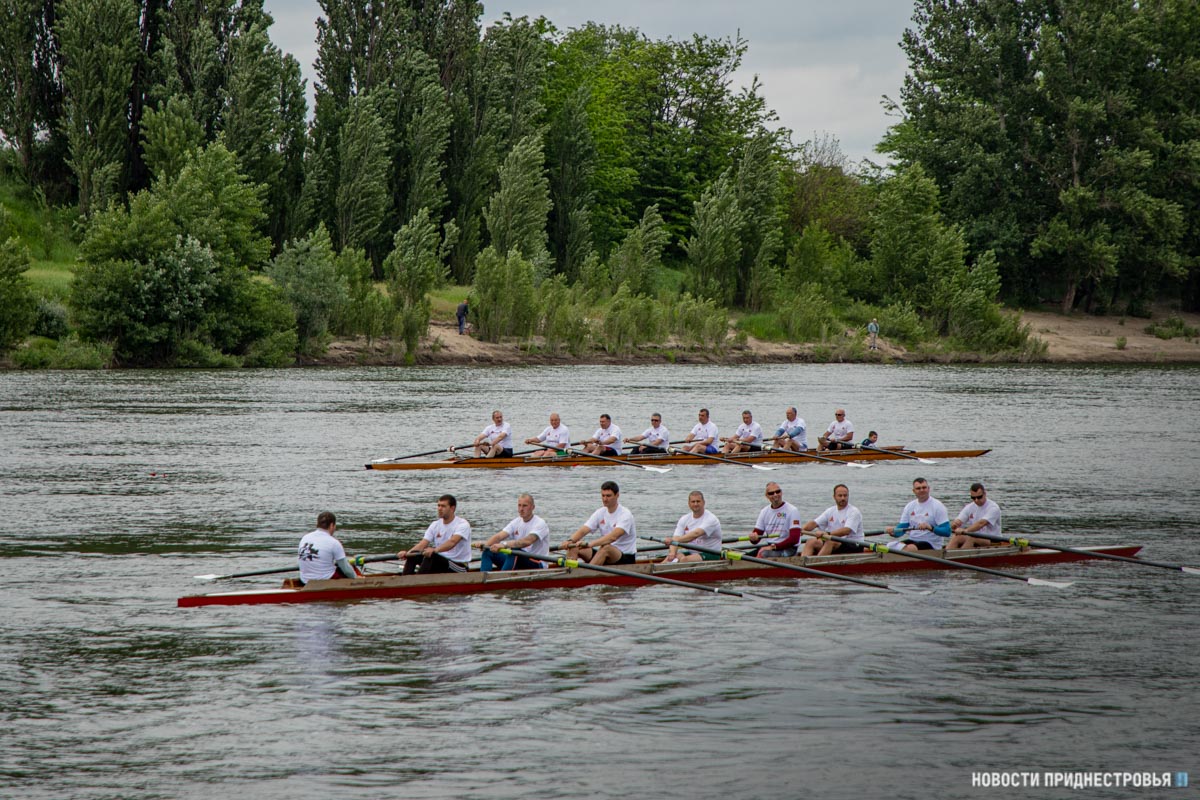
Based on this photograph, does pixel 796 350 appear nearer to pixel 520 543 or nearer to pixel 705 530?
pixel 705 530

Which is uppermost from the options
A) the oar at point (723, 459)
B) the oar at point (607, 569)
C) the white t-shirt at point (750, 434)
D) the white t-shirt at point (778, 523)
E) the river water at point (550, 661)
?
the white t-shirt at point (750, 434)

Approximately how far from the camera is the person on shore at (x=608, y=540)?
19.2 meters

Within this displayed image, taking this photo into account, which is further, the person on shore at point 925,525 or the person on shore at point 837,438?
the person on shore at point 837,438

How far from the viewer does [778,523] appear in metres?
20.6

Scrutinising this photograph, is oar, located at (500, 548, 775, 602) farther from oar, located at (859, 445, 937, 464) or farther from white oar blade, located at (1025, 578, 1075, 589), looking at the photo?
oar, located at (859, 445, 937, 464)

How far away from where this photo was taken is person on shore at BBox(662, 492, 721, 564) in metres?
19.9

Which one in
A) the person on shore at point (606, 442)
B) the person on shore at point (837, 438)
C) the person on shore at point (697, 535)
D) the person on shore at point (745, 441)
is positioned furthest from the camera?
the person on shore at point (837, 438)

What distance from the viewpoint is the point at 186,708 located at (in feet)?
45.0

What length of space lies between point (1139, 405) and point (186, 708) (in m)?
46.0

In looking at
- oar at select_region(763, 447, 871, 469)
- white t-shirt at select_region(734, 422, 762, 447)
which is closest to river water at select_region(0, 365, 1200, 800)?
oar at select_region(763, 447, 871, 469)

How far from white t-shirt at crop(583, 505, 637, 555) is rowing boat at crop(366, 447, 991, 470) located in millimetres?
13492

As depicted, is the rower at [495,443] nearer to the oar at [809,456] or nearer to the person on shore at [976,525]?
the oar at [809,456]

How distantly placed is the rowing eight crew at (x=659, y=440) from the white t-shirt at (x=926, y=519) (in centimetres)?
1208

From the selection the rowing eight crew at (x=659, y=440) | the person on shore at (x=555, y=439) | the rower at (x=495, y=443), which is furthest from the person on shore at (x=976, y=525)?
the rower at (x=495, y=443)
